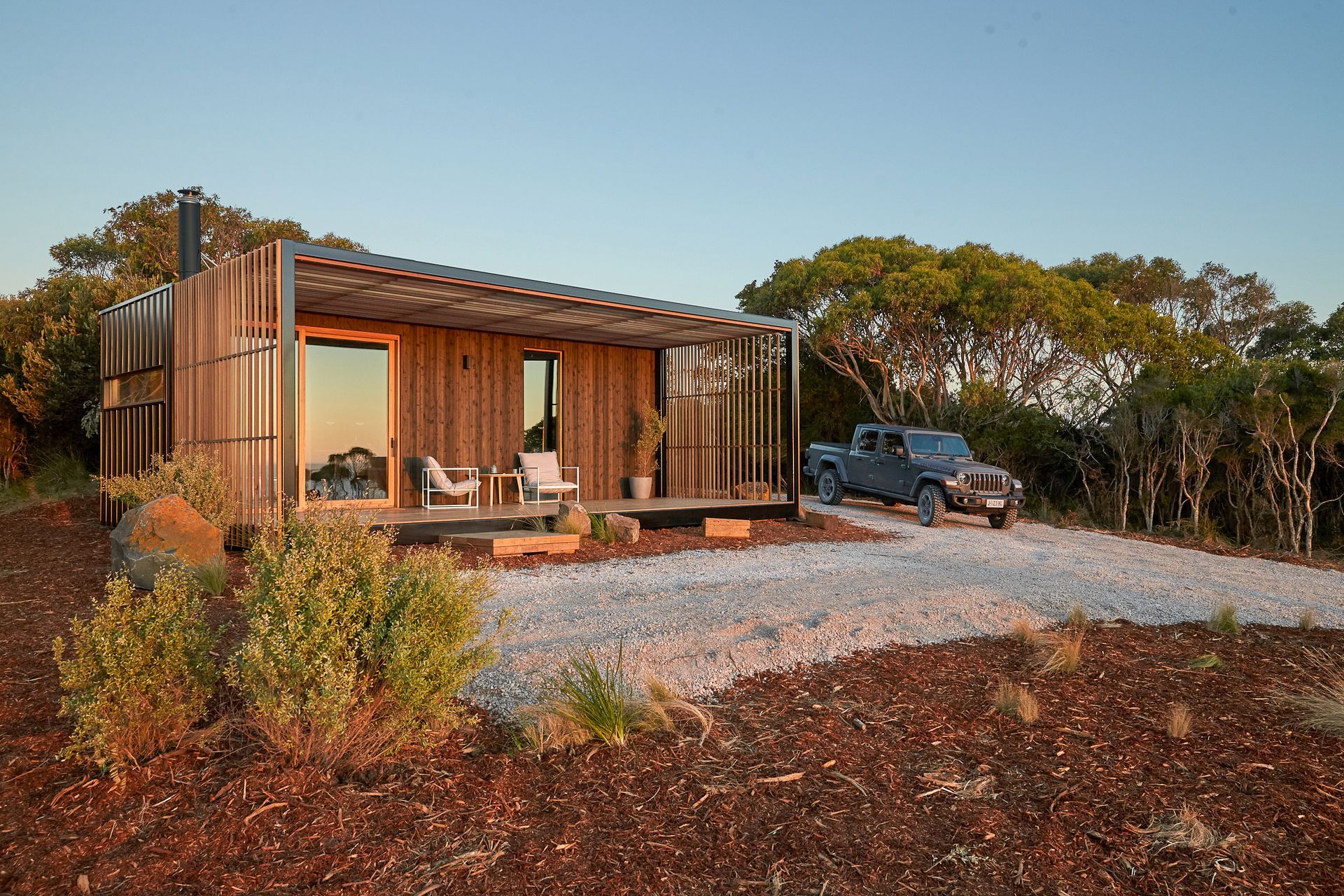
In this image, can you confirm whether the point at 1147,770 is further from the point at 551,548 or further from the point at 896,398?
the point at 896,398

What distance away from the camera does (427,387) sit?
38.4ft

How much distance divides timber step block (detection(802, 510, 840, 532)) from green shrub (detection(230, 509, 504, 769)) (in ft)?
28.4

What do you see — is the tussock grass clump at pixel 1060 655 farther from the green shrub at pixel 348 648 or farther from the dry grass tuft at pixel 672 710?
the green shrub at pixel 348 648

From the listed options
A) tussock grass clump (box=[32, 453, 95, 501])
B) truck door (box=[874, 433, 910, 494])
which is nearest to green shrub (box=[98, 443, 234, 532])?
tussock grass clump (box=[32, 453, 95, 501])

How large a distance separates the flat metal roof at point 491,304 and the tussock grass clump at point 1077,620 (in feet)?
19.9

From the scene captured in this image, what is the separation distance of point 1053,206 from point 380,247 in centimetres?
1753

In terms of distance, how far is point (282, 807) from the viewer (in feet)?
8.59

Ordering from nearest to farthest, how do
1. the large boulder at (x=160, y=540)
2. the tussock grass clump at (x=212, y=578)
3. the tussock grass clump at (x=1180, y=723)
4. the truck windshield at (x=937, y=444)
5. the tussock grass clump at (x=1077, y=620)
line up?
the tussock grass clump at (x=1180, y=723), the tussock grass clump at (x=1077, y=620), the tussock grass clump at (x=212, y=578), the large boulder at (x=160, y=540), the truck windshield at (x=937, y=444)

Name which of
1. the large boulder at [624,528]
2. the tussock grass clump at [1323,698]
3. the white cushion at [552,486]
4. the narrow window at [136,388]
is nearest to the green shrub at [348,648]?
the tussock grass clump at [1323,698]

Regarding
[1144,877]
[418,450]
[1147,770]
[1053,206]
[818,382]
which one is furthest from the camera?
[818,382]

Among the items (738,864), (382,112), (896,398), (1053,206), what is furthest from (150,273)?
(738,864)

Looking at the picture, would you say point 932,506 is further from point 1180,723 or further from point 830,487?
point 1180,723

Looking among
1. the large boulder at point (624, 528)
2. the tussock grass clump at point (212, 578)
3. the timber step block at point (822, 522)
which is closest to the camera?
the tussock grass clump at point (212, 578)

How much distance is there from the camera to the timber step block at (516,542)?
26.9 feet
